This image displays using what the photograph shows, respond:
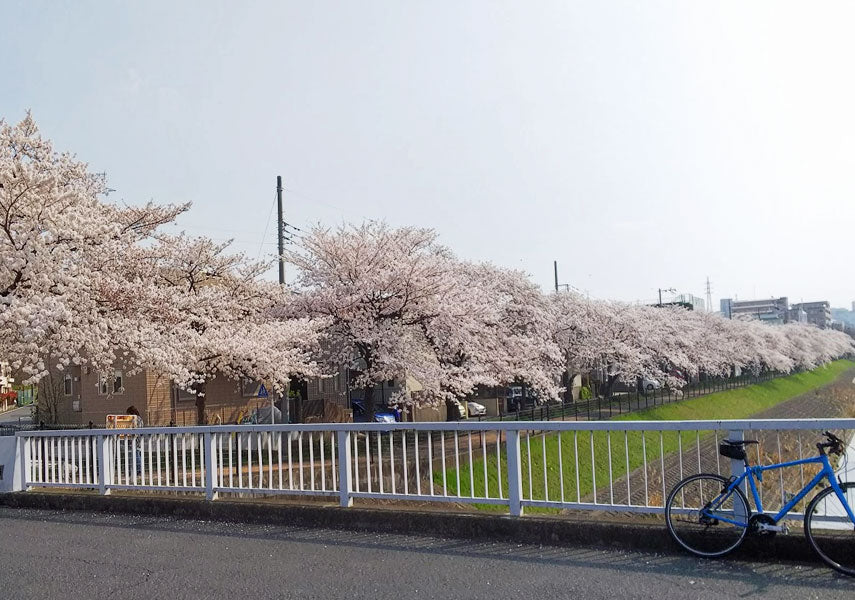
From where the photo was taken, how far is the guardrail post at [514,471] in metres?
6.58

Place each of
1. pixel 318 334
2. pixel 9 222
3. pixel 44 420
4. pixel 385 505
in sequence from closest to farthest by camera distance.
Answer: pixel 385 505, pixel 9 222, pixel 318 334, pixel 44 420

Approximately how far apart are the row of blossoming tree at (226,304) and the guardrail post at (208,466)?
7.19m

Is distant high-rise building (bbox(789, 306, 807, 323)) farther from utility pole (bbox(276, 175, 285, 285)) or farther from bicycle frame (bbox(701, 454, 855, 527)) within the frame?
bicycle frame (bbox(701, 454, 855, 527))

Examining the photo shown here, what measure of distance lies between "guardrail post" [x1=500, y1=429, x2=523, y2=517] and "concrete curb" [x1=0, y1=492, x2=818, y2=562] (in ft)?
0.59

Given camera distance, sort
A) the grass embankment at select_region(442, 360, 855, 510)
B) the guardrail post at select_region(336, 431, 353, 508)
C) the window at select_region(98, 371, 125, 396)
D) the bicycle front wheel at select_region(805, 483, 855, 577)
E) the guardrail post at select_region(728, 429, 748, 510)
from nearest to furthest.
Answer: the bicycle front wheel at select_region(805, 483, 855, 577) < the guardrail post at select_region(728, 429, 748, 510) < the guardrail post at select_region(336, 431, 353, 508) < the grass embankment at select_region(442, 360, 855, 510) < the window at select_region(98, 371, 125, 396)

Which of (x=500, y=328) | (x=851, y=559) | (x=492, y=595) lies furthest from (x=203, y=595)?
(x=500, y=328)

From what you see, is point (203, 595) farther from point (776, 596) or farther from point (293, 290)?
point (293, 290)

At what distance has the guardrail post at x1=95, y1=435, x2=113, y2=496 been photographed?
8914 millimetres

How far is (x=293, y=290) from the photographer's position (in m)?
23.7

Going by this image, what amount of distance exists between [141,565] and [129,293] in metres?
12.5

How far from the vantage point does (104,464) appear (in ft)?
29.4

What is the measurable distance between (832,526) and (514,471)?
260 cm

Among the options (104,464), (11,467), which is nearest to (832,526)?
(104,464)

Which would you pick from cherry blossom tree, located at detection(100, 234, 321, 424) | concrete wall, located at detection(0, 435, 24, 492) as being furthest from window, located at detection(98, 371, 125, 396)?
concrete wall, located at detection(0, 435, 24, 492)
